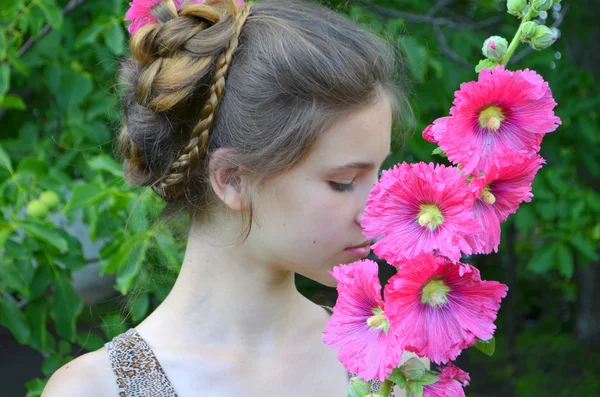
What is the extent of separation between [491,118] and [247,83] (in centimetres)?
52

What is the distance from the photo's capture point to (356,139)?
48.7 inches

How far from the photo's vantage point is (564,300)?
26.7 ft

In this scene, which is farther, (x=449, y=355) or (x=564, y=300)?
(x=564, y=300)

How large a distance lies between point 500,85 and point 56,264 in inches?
59.2

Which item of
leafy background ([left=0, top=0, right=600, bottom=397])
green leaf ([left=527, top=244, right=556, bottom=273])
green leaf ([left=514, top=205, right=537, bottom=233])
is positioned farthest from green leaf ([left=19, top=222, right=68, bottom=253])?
green leaf ([left=527, top=244, right=556, bottom=273])

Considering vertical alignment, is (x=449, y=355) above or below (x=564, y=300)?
above

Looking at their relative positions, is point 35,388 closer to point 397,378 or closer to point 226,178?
point 226,178

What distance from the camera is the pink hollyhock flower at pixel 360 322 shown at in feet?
2.82

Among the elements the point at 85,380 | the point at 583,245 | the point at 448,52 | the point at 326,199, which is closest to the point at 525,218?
the point at 583,245

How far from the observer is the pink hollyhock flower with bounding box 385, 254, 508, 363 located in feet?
2.70

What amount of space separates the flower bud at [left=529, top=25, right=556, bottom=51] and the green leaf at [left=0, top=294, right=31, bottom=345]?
5.14 feet

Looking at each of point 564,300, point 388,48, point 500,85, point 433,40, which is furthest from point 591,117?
point 564,300

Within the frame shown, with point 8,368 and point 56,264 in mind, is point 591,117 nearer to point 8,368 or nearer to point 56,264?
point 56,264

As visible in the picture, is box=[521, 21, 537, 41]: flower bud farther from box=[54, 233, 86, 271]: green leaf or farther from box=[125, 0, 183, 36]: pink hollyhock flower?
box=[54, 233, 86, 271]: green leaf
